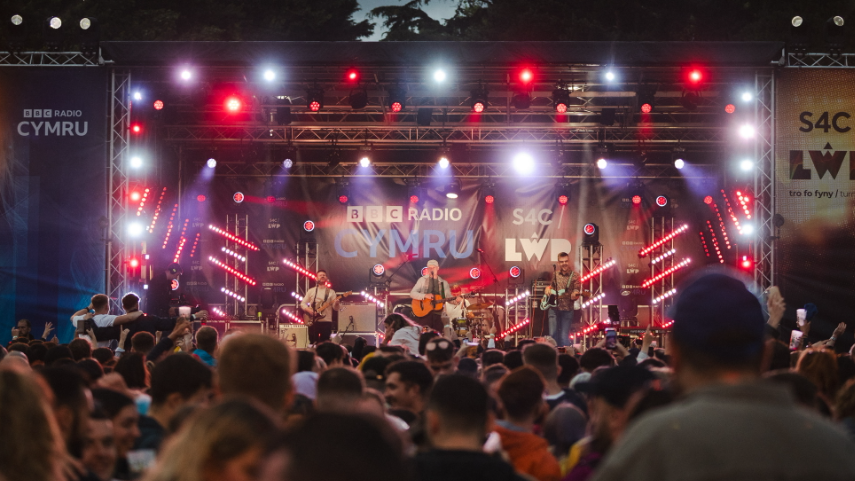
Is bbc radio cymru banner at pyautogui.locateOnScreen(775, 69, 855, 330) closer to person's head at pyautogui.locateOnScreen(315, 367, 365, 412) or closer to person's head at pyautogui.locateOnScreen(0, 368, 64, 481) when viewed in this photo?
person's head at pyautogui.locateOnScreen(315, 367, 365, 412)

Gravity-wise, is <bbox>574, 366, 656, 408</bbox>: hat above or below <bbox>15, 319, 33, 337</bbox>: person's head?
above

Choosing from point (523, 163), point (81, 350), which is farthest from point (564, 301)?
point (81, 350)

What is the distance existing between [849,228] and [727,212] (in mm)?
5144

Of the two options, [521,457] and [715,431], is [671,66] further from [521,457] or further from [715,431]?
[715,431]

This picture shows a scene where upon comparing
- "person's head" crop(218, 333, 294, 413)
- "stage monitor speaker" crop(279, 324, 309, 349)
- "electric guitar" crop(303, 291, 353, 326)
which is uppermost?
"person's head" crop(218, 333, 294, 413)

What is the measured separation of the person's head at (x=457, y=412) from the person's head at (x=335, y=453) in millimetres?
1546

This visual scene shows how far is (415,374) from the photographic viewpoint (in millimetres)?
5012

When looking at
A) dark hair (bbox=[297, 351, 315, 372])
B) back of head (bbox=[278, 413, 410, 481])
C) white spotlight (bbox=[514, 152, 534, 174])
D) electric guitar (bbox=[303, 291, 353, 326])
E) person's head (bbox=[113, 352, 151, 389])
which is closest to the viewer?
back of head (bbox=[278, 413, 410, 481])

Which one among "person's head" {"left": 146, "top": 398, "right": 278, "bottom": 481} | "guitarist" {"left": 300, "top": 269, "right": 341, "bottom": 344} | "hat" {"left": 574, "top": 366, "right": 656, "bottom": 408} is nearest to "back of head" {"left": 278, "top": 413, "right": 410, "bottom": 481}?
"person's head" {"left": 146, "top": 398, "right": 278, "bottom": 481}

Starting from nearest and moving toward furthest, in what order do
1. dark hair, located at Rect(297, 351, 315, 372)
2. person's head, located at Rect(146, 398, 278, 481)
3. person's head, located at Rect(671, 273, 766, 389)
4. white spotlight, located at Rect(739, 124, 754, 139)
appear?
person's head, located at Rect(146, 398, 278, 481) < person's head, located at Rect(671, 273, 766, 389) < dark hair, located at Rect(297, 351, 315, 372) < white spotlight, located at Rect(739, 124, 754, 139)

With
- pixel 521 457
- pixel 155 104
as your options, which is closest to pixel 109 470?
pixel 521 457

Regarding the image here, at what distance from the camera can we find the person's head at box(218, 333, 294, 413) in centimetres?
314

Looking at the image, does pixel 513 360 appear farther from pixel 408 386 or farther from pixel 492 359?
pixel 408 386

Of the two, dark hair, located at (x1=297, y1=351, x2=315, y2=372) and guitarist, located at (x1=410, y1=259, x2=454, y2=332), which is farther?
guitarist, located at (x1=410, y1=259, x2=454, y2=332)
